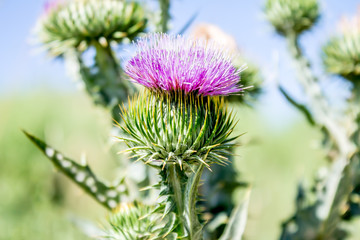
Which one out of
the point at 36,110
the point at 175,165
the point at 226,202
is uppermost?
the point at 36,110

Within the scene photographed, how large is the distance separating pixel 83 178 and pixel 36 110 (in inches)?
451

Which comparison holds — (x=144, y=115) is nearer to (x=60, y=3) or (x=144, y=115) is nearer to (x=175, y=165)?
(x=175, y=165)

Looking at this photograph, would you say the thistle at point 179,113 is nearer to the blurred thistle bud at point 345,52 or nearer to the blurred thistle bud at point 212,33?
the blurred thistle bud at point 212,33

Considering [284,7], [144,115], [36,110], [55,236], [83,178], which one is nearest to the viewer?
[144,115]

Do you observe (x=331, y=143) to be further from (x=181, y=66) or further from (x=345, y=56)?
(x=181, y=66)

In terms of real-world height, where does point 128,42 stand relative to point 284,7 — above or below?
above

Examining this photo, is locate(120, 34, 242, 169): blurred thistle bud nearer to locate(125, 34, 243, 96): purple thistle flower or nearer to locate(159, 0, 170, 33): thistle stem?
locate(125, 34, 243, 96): purple thistle flower

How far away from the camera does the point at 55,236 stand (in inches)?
273

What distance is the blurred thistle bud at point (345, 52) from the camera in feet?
13.6

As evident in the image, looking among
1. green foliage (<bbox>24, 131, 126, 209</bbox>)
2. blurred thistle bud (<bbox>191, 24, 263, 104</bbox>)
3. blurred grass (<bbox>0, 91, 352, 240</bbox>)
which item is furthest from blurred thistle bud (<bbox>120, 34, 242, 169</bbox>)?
blurred thistle bud (<bbox>191, 24, 263, 104</bbox>)

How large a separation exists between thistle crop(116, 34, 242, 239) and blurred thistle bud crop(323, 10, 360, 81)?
102 inches

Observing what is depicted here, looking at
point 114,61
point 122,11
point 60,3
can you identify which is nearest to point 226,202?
point 114,61

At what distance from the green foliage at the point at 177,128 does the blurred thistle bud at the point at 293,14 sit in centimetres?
255

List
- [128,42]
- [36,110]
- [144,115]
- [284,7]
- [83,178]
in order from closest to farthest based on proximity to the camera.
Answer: [144,115]
[83,178]
[128,42]
[284,7]
[36,110]
